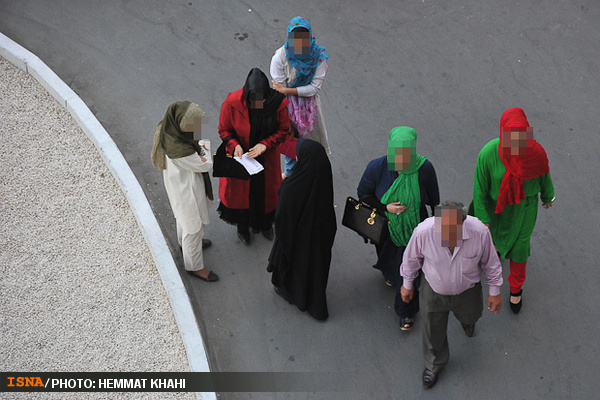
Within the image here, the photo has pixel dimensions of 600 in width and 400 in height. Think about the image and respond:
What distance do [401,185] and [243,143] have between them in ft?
5.25

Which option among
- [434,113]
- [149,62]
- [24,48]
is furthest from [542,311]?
[24,48]

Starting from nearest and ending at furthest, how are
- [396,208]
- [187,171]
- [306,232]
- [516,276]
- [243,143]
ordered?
[396,208] → [306,232] → [187,171] → [516,276] → [243,143]

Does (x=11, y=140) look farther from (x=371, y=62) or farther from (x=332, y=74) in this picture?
(x=371, y=62)

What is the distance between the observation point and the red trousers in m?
5.49

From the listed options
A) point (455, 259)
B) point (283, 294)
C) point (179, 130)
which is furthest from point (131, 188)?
point (455, 259)

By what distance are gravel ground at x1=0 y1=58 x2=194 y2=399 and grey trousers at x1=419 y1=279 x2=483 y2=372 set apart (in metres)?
2.04

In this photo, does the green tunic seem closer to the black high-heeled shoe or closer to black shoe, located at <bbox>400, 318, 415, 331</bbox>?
black shoe, located at <bbox>400, 318, 415, 331</bbox>

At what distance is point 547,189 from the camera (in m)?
5.19

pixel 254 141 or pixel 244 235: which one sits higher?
pixel 254 141

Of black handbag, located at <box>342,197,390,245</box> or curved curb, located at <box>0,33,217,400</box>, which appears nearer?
black handbag, located at <box>342,197,390,245</box>

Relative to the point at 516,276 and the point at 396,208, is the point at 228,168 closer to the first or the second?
the point at 396,208

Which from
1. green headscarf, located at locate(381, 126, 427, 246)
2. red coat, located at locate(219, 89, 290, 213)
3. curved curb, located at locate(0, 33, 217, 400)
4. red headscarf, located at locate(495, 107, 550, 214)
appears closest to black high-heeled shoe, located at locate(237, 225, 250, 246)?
red coat, located at locate(219, 89, 290, 213)

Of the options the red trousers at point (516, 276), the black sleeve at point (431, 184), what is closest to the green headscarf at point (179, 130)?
the black sleeve at point (431, 184)

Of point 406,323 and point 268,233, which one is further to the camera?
point 268,233
